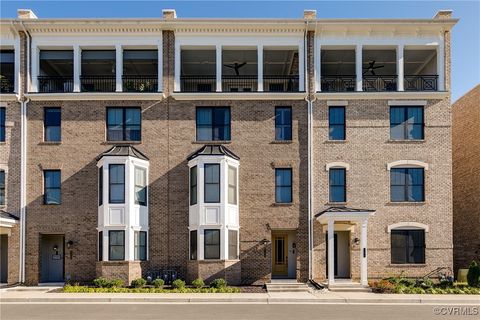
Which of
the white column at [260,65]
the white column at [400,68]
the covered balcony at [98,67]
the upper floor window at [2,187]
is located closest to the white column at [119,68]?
the covered balcony at [98,67]

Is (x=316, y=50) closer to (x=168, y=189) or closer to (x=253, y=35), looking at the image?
(x=253, y=35)

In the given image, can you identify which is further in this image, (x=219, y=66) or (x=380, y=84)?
(x=380, y=84)

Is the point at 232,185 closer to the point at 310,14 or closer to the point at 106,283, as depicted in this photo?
the point at 106,283

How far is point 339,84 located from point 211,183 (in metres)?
8.73

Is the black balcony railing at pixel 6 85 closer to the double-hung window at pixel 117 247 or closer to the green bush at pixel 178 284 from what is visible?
the double-hung window at pixel 117 247

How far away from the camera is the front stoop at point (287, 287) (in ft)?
73.5

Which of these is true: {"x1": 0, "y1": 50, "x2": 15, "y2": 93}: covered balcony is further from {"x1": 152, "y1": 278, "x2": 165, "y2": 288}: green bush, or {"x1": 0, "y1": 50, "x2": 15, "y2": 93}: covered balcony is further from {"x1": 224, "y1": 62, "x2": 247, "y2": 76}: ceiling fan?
{"x1": 152, "y1": 278, "x2": 165, "y2": 288}: green bush

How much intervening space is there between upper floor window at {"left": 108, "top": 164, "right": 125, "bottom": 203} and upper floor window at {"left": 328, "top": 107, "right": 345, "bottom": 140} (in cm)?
1046

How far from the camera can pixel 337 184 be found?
25344mm

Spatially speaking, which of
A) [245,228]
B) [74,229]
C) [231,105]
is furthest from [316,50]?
[74,229]

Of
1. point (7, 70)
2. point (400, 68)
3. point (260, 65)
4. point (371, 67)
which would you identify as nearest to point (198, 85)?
point (260, 65)

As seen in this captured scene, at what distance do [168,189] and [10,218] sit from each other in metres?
7.58

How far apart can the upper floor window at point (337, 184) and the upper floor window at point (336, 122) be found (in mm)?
1709
